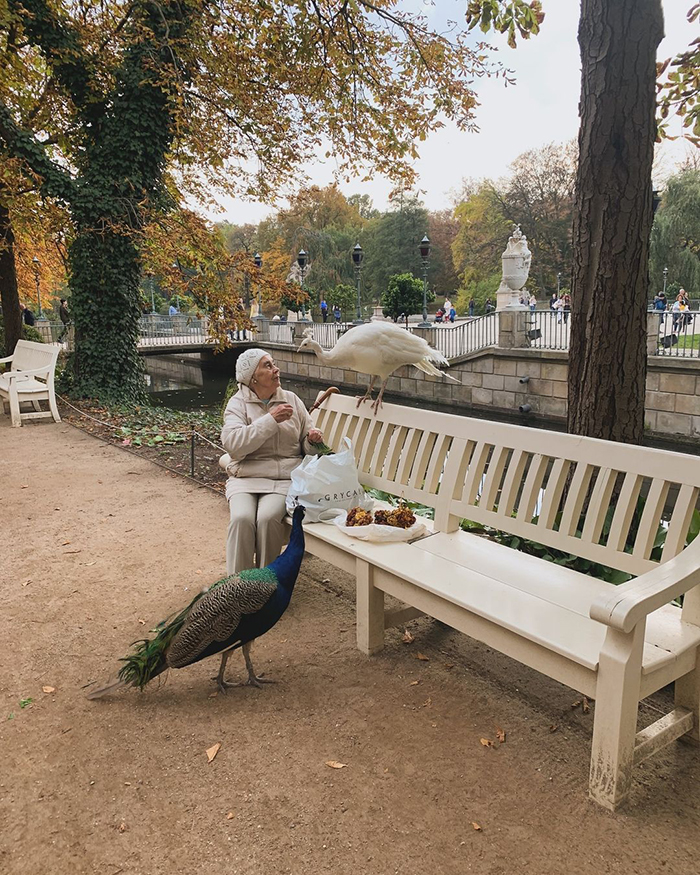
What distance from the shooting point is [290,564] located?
8.71 ft

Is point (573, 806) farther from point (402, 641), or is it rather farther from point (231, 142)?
point (231, 142)

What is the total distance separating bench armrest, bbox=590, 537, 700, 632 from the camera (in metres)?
1.86

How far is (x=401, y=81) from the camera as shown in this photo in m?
9.67

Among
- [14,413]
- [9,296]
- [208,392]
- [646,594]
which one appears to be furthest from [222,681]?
[208,392]

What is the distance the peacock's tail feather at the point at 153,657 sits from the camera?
254cm

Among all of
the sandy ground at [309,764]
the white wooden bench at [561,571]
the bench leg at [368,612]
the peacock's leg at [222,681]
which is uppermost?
the white wooden bench at [561,571]

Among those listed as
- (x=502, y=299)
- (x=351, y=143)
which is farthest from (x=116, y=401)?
(x=502, y=299)

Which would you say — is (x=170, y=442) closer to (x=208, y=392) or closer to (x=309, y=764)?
(x=309, y=764)

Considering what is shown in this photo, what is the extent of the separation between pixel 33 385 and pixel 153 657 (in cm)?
808

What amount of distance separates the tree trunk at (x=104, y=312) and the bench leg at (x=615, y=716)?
33.7ft

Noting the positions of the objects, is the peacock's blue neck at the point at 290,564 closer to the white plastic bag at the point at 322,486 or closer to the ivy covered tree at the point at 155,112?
the white plastic bag at the point at 322,486

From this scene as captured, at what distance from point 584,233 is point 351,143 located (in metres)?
8.34

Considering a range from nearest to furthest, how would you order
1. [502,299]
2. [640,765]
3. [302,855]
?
[302,855] < [640,765] < [502,299]

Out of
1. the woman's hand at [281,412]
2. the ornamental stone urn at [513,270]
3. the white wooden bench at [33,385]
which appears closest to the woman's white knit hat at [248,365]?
the woman's hand at [281,412]
